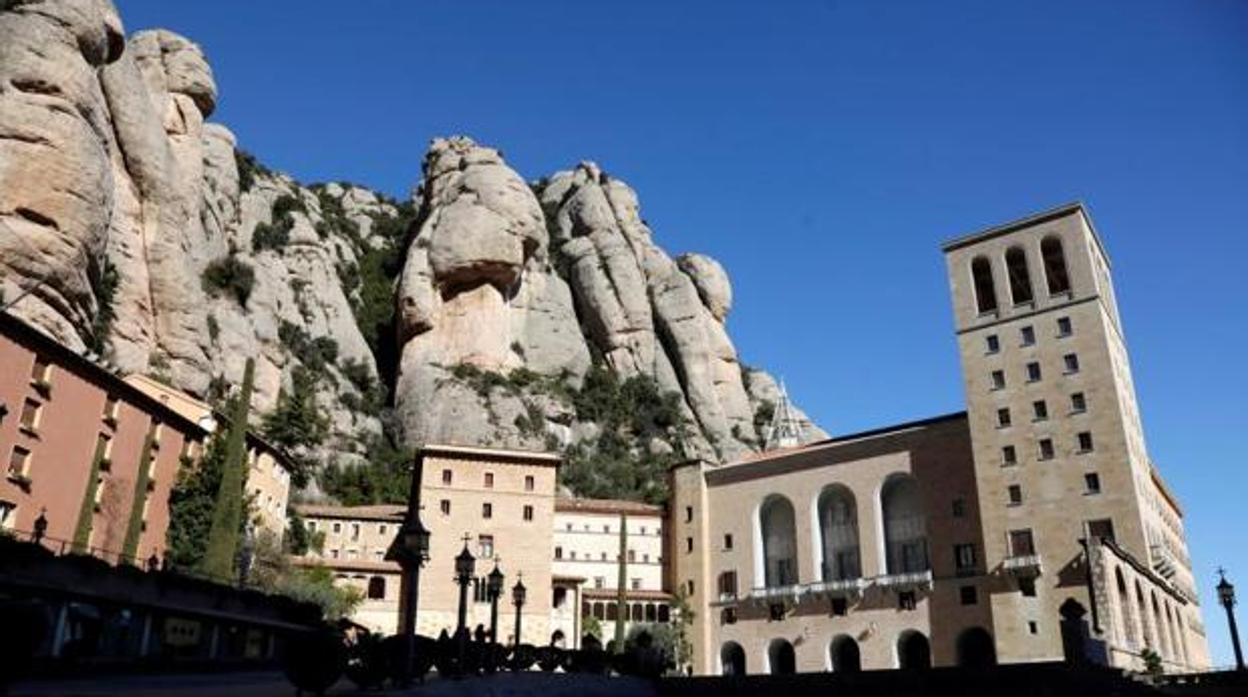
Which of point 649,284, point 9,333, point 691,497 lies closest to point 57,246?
point 9,333

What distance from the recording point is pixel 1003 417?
4944cm

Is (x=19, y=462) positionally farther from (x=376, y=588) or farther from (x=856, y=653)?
(x=856, y=653)

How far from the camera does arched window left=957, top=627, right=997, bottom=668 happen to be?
47.3 m

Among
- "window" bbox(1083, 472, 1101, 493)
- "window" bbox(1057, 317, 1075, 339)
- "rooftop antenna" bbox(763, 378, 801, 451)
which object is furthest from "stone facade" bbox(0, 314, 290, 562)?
"rooftop antenna" bbox(763, 378, 801, 451)

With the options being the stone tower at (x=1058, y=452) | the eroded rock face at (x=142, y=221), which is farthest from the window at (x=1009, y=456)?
the eroded rock face at (x=142, y=221)

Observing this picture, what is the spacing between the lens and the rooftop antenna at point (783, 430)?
90312mm

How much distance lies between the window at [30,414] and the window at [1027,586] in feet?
142

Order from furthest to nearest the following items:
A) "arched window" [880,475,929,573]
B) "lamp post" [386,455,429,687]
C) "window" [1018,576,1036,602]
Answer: "arched window" [880,475,929,573] < "window" [1018,576,1036,602] < "lamp post" [386,455,429,687]

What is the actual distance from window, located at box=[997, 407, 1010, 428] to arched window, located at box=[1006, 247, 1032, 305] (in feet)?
27.2

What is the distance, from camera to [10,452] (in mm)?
31047

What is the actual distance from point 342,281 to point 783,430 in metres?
46.3

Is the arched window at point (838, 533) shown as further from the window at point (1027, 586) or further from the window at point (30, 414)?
the window at point (30, 414)

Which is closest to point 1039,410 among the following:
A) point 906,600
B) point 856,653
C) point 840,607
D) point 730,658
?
point 906,600

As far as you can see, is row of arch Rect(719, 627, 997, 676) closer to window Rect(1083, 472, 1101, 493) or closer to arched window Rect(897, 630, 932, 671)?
arched window Rect(897, 630, 932, 671)
